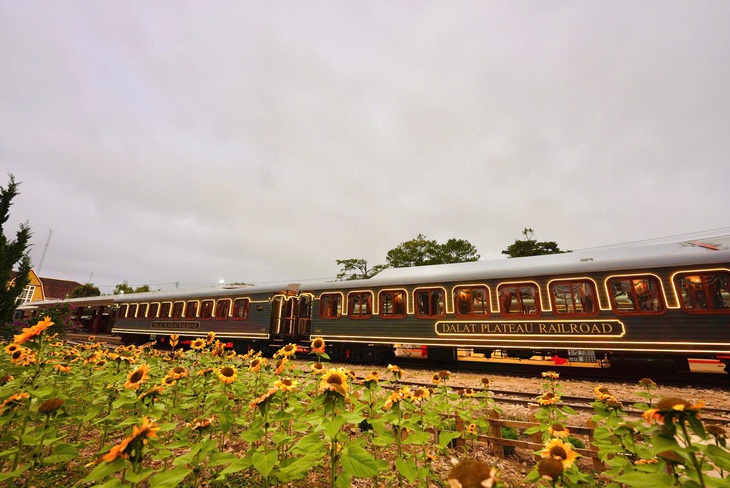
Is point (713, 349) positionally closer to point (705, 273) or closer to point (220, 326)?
point (705, 273)

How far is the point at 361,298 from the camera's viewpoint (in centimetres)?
1431

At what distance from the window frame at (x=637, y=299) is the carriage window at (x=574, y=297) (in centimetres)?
46

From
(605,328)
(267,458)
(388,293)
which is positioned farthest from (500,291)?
(267,458)

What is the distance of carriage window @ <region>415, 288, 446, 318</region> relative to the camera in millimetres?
12562

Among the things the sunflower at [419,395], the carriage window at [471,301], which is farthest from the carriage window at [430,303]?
the sunflower at [419,395]

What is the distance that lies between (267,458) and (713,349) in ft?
41.8

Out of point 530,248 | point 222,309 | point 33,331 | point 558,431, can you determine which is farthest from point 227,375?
point 530,248

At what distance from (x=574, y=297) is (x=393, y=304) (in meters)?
6.64

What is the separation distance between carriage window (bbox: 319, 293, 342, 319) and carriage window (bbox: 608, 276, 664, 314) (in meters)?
10.5

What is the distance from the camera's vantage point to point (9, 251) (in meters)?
13.4

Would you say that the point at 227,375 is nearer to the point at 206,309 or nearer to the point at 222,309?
the point at 222,309

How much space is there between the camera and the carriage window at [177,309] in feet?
65.0

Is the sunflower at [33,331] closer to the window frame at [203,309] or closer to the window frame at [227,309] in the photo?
the window frame at [227,309]

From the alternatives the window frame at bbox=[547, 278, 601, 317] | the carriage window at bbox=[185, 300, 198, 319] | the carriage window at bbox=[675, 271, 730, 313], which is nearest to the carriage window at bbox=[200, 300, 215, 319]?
the carriage window at bbox=[185, 300, 198, 319]
